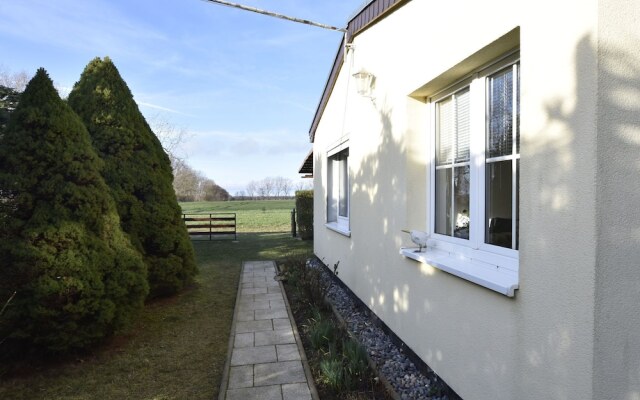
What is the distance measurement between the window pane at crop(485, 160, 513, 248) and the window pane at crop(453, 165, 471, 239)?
0.98ft

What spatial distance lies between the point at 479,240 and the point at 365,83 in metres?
3.17

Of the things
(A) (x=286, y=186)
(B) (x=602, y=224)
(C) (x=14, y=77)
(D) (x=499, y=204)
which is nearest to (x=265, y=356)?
(D) (x=499, y=204)

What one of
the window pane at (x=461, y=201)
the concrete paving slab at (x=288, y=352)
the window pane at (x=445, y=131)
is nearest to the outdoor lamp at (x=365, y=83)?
the window pane at (x=445, y=131)

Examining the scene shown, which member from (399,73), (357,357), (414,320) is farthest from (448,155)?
(357,357)

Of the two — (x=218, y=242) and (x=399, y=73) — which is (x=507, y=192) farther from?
(x=218, y=242)

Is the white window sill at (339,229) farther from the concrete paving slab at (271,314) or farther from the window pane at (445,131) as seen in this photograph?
the window pane at (445,131)

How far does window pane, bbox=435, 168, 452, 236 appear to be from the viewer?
152 inches

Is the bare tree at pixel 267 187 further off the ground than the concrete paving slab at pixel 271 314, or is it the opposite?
the bare tree at pixel 267 187

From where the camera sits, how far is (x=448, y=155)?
3844 mm

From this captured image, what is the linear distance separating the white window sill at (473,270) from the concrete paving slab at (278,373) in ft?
5.43

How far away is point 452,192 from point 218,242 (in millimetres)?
14124

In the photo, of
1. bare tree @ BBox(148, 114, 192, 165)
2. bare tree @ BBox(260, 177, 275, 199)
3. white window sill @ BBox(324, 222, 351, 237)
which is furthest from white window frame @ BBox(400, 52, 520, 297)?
bare tree @ BBox(260, 177, 275, 199)

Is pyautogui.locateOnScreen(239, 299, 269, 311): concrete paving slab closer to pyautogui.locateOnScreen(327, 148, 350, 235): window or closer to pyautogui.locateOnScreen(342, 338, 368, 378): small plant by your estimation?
pyautogui.locateOnScreen(327, 148, 350, 235): window

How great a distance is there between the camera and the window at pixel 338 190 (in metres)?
8.49
